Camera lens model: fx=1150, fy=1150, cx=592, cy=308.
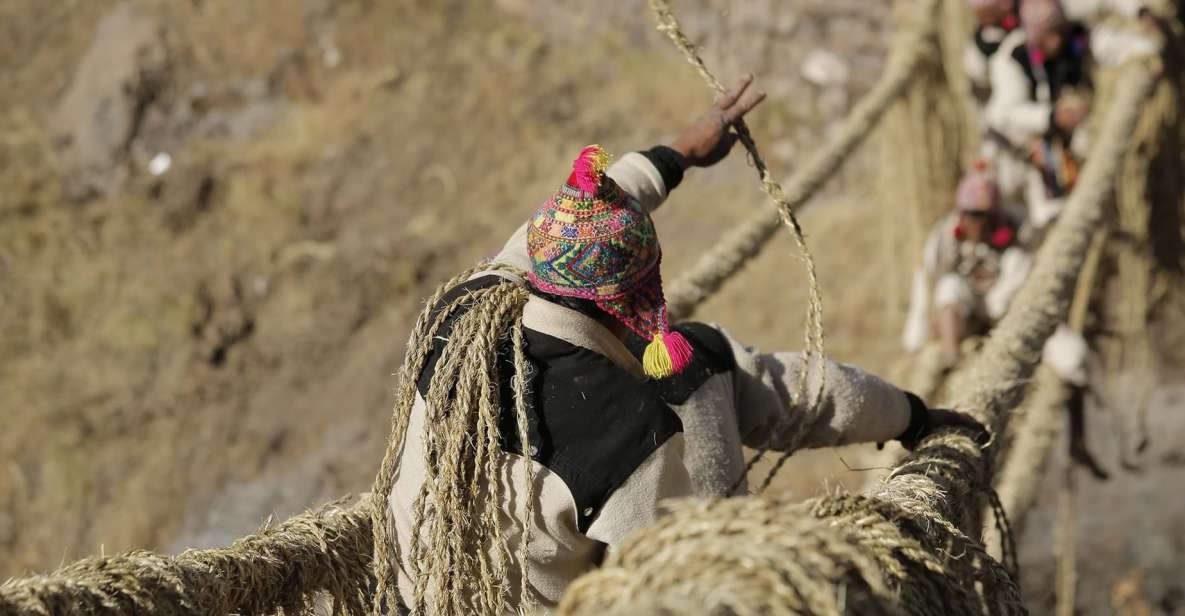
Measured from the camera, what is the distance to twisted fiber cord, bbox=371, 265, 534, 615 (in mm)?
1110

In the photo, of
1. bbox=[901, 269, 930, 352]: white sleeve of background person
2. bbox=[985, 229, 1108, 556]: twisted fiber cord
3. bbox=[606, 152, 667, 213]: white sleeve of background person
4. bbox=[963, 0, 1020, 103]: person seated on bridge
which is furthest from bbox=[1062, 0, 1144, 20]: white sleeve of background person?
bbox=[606, 152, 667, 213]: white sleeve of background person

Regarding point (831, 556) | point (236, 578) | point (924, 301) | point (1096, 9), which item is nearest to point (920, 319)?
point (924, 301)

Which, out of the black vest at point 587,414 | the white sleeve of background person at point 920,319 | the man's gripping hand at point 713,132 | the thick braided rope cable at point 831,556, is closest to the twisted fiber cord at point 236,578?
the black vest at point 587,414

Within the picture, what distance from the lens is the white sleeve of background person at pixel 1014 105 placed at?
3.19 metres

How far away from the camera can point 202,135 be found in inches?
226

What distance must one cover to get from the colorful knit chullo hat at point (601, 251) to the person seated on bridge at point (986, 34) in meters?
2.44

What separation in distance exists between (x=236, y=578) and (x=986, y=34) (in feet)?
9.17

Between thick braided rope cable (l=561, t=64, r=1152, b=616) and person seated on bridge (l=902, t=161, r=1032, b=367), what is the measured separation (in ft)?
4.99

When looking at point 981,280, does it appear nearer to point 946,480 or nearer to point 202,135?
point 946,480

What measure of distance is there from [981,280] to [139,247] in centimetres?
389

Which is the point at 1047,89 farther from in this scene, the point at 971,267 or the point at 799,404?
the point at 799,404

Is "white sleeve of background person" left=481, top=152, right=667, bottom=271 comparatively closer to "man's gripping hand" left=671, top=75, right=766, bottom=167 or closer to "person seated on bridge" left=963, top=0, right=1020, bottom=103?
"man's gripping hand" left=671, top=75, right=766, bottom=167

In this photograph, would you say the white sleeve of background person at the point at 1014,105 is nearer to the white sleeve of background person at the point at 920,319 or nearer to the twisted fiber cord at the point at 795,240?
the white sleeve of background person at the point at 920,319

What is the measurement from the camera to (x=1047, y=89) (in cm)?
318
